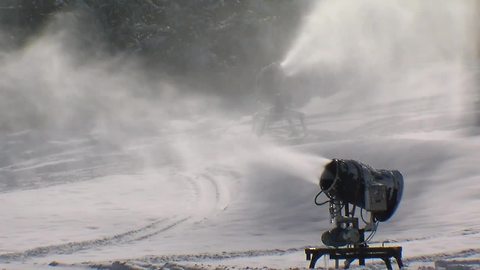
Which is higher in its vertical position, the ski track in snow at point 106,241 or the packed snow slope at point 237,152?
the packed snow slope at point 237,152

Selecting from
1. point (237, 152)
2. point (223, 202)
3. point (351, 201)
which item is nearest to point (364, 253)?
point (351, 201)

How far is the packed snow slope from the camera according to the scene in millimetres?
12633

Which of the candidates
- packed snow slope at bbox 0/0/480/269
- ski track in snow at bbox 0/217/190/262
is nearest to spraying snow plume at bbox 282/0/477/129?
packed snow slope at bbox 0/0/480/269

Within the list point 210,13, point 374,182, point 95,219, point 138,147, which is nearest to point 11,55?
point 210,13

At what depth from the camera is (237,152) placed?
23094mm

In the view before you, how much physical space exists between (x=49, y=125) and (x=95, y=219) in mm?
19247

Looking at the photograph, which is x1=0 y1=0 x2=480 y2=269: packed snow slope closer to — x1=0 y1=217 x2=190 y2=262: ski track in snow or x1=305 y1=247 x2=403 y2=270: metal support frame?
x1=0 y1=217 x2=190 y2=262: ski track in snow

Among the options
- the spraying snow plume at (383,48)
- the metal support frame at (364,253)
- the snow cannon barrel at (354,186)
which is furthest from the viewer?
the spraying snow plume at (383,48)

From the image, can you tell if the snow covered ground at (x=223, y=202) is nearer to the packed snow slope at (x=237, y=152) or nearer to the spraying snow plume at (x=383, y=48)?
the packed snow slope at (x=237, y=152)

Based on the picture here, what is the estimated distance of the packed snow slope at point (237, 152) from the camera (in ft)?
41.4

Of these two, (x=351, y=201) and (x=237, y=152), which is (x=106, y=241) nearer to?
(x=351, y=201)

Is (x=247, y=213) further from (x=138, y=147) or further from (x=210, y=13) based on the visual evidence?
(x=210, y=13)

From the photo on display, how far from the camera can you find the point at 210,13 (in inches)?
1660

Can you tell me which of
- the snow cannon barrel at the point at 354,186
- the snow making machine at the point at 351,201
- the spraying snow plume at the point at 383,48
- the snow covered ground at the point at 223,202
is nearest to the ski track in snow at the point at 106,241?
the snow covered ground at the point at 223,202
